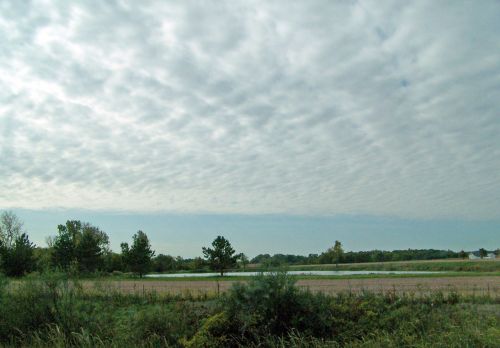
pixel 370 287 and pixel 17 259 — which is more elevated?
pixel 17 259

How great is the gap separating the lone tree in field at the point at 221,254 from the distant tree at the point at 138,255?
872cm

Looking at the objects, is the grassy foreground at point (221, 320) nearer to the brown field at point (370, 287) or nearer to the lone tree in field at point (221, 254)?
the brown field at point (370, 287)

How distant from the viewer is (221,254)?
226ft

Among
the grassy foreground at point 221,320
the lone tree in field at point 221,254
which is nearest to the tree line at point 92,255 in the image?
the lone tree in field at point 221,254

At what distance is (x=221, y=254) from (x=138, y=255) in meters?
12.4

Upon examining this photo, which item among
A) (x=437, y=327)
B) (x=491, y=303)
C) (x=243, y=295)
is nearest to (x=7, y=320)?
(x=243, y=295)

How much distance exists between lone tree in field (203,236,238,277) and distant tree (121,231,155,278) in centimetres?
872

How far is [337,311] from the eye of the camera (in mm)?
14047

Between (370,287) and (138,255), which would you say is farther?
(138,255)

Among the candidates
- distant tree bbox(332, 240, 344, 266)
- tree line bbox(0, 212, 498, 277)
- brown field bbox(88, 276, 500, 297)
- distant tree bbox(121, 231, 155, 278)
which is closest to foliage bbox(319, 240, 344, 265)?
distant tree bbox(332, 240, 344, 266)

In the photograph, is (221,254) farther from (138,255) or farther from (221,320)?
(221,320)

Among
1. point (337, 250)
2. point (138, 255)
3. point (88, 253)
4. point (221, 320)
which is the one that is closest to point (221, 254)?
point (138, 255)

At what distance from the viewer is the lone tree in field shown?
68812mm

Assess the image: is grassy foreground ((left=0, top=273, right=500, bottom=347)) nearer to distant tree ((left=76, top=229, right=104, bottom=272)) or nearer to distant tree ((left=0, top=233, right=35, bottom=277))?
distant tree ((left=0, top=233, right=35, bottom=277))
